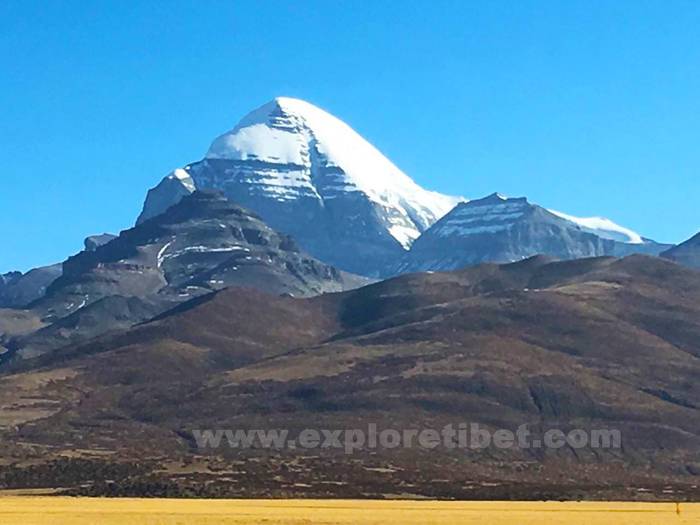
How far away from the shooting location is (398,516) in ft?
338

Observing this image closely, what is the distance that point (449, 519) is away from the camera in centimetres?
10019

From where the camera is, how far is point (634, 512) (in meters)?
120

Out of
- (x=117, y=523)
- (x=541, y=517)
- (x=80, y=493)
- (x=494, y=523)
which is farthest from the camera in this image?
(x=80, y=493)

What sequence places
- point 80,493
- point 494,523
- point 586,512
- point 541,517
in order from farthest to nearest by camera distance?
1. point 80,493
2. point 586,512
3. point 541,517
4. point 494,523

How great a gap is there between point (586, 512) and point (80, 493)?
334ft

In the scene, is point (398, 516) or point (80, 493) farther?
point (80, 493)

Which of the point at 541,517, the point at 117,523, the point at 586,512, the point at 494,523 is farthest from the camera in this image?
the point at 586,512

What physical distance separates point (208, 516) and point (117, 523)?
10.2m

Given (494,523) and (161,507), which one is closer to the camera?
(494,523)

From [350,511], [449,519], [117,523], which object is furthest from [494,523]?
[117,523]

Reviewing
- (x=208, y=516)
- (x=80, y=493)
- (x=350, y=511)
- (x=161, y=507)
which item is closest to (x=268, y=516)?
(x=208, y=516)

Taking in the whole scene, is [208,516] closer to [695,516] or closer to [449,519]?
[449,519]

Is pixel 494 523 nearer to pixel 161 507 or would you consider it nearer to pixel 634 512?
pixel 634 512

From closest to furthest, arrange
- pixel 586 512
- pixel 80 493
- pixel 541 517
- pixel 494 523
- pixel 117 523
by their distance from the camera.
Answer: pixel 117 523
pixel 494 523
pixel 541 517
pixel 586 512
pixel 80 493
